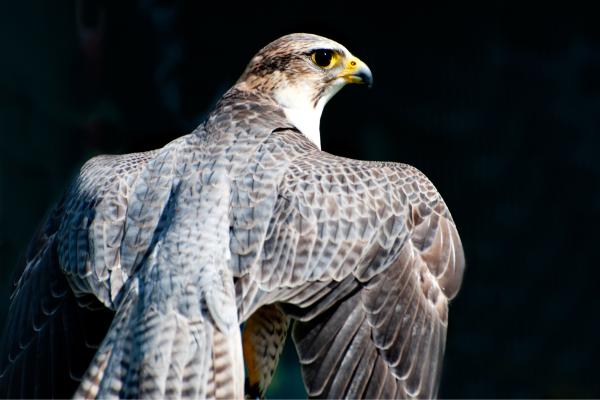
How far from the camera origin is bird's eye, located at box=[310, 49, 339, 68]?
15.8ft

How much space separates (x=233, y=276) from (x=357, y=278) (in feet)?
1.60

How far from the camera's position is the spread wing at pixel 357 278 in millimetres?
3852

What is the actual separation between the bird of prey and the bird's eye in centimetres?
49

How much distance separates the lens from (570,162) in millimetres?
7129

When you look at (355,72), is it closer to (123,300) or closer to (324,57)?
(324,57)

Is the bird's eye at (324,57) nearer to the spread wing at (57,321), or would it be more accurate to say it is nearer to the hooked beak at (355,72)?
the hooked beak at (355,72)

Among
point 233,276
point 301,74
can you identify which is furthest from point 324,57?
point 233,276

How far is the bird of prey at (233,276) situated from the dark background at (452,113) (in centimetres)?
293

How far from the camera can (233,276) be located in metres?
3.78

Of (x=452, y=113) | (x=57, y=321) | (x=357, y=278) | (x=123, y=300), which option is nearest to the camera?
(x=123, y=300)

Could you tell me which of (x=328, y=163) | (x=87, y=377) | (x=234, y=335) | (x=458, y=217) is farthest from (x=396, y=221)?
(x=458, y=217)

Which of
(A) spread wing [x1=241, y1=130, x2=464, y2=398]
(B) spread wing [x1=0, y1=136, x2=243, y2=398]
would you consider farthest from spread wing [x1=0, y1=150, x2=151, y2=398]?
(A) spread wing [x1=241, y1=130, x2=464, y2=398]

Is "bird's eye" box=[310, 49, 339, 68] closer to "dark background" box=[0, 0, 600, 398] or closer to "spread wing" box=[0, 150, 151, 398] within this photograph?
"spread wing" box=[0, 150, 151, 398]

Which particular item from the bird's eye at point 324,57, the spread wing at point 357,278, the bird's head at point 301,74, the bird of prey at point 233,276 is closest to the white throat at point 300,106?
the bird's head at point 301,74
